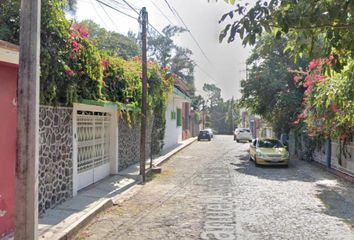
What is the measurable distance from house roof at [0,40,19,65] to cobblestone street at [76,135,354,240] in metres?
3.28

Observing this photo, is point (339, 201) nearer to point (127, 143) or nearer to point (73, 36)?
point (73, 36)

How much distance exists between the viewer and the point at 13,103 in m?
7.45

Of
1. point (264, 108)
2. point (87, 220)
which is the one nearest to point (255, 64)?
point (264, 108)

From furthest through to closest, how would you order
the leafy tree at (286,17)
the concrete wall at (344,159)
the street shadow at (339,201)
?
the concrete wall at (344,159) → the street shadow at (339,201) → the leafy tree at (286,17)

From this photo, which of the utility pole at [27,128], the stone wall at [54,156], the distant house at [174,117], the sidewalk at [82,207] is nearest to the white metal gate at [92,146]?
the sidewalk at [82,207]

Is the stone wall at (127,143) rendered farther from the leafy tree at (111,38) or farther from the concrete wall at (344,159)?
the leafy tree at (111,38)

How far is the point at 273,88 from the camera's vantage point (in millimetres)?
23984

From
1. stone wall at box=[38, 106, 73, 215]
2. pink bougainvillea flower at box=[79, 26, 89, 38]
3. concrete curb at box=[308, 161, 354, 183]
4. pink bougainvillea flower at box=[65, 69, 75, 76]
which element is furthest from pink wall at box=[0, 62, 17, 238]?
concrete curb at box=[308, 161, 354, 183]

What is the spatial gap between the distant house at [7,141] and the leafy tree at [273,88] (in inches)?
681

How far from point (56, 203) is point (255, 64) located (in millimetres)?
18450

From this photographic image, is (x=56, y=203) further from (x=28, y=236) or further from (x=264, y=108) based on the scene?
(x=264, y=108)

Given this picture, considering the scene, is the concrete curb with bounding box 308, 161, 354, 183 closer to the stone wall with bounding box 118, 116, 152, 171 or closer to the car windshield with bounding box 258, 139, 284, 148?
the car windshield with bounding box 258, 139, 284, 148

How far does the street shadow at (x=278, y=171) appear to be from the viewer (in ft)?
53.1

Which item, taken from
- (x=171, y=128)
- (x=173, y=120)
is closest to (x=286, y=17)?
(x=171, y=128)
